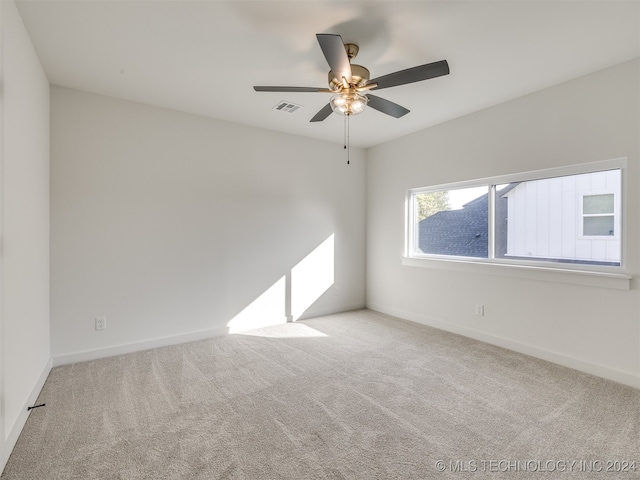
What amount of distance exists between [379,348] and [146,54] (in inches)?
131

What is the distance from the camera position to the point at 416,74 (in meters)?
2.02

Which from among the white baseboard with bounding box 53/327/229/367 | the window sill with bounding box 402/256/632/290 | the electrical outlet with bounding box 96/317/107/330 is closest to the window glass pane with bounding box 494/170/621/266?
the window sill with bounding box 402/256/632/290

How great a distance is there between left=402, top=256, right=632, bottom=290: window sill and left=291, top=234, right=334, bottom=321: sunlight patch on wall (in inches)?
50.0

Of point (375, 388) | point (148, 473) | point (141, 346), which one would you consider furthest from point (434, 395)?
point (141, 346)

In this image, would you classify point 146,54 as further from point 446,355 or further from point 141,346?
point 446,355

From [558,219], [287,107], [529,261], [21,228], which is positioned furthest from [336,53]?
[529,261]

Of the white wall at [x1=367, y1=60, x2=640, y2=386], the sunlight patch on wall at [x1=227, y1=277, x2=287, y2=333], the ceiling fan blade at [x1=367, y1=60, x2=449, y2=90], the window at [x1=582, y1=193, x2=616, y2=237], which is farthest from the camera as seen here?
the sunlight patch on wall at [x1=227, y1=277, x2=287, y2=333]

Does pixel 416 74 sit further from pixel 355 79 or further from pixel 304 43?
pixel 304 43

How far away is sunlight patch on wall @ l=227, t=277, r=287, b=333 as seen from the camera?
3.96 meters

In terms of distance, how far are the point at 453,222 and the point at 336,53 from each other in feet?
9.34

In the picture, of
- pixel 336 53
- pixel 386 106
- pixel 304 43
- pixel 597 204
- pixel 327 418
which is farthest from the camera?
pixel 597 204

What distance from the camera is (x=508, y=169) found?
3340 mm

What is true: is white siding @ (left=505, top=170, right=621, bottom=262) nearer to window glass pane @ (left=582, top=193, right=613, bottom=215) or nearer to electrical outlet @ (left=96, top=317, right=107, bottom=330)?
window glass pane @ (left=582, top=193, right=613, bottom=215)

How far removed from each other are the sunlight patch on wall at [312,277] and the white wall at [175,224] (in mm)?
19
